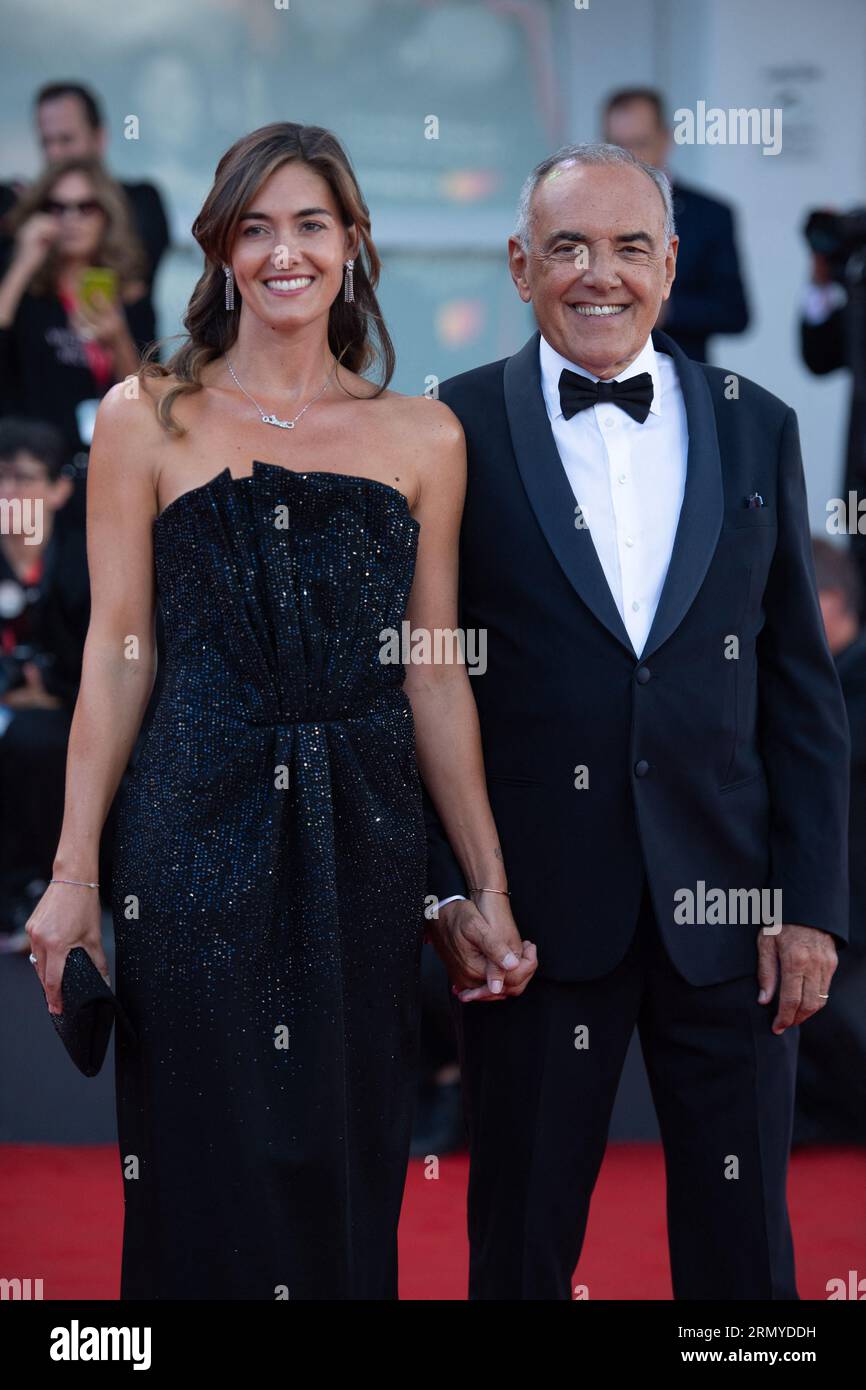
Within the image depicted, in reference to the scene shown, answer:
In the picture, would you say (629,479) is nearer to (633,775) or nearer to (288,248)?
(633,775)

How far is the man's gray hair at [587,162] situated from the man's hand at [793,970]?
0.91m

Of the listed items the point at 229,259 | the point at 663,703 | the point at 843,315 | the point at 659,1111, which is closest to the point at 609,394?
the point at 663,703

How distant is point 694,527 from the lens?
2125 millimetres

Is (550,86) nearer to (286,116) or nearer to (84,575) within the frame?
(286,116)

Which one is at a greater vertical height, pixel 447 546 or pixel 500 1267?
pixel 447 546

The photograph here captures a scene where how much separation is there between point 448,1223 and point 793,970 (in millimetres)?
1355

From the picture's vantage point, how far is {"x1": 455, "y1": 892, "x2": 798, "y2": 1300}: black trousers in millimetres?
2131

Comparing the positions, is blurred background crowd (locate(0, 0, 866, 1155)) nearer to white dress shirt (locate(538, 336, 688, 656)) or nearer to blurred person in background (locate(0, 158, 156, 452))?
blurred person in background (locate(0, 158, 156, 452))

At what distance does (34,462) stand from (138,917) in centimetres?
238

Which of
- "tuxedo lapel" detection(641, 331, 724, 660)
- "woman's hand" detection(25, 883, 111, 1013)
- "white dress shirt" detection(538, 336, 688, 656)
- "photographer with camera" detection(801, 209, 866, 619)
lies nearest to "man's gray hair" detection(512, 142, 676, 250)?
"white dress shirt" detection(538, 336, 688, 656)

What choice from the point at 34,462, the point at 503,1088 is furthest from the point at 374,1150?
the point at 34,462

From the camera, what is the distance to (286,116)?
5133 millimetres

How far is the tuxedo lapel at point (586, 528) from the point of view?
82.8 inches
